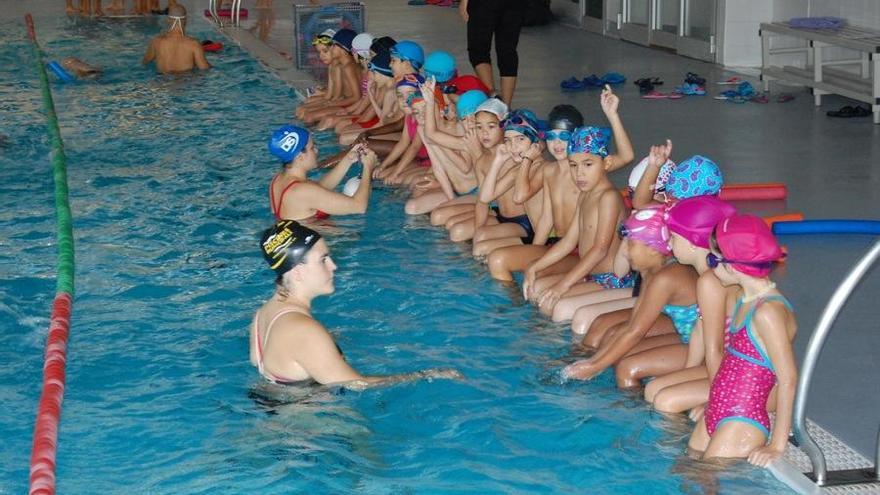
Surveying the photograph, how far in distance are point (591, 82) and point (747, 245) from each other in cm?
991

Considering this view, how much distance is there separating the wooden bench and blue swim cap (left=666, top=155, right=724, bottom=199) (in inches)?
234

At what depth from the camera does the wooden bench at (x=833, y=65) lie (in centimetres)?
1109

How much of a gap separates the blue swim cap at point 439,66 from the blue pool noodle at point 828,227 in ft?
11.0

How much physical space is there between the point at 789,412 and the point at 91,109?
11167 millimetres

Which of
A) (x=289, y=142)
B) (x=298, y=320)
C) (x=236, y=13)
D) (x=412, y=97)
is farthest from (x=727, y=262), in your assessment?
(x=236, y=13)

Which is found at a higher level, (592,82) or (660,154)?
(660,154)

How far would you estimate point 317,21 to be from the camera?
53.1 feet

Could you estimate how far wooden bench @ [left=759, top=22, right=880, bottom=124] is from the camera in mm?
11086

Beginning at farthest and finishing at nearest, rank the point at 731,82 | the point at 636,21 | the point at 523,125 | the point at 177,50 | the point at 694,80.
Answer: the point at 636,21 → the point at 177,50 → the point at 731,82 → the point at 694,80 → the point at 523,125

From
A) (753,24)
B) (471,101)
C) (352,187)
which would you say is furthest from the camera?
(753,24)

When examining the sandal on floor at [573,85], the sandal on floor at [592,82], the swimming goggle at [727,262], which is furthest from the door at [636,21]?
the swimming goggle at [727,262]

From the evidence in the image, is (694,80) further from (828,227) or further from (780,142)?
(828,227)

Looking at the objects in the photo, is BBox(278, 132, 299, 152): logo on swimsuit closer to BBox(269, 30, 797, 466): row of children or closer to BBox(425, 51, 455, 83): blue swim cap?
BBox(269, 30, 797, 466): row of children

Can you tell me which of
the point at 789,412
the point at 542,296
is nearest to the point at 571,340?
the point at 542,296
